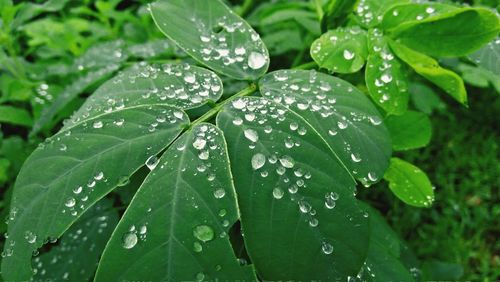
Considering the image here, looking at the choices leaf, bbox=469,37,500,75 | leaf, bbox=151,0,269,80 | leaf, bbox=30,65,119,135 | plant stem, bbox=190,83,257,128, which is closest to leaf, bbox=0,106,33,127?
leaf, bbox=30,65,119,135

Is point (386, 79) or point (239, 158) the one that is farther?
point (386, 79)

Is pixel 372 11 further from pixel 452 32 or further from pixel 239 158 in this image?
pixel 239 158

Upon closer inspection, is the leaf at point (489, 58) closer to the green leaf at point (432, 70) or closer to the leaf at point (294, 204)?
the green leaf at point (432, 70)

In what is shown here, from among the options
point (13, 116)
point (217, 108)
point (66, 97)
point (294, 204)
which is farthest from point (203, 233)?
point (13, 116)

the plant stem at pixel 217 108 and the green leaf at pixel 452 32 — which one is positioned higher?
the green leaf at pixel 452 32

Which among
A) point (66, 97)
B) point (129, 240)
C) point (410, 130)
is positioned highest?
point (129, 240)

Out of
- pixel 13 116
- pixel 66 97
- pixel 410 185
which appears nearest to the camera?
pixel 410 185

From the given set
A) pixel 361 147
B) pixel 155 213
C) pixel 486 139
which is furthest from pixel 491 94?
pixel 155 213

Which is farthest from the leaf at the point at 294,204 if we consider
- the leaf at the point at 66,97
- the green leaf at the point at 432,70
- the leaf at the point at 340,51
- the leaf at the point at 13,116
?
the leaf at the point at 13,116
